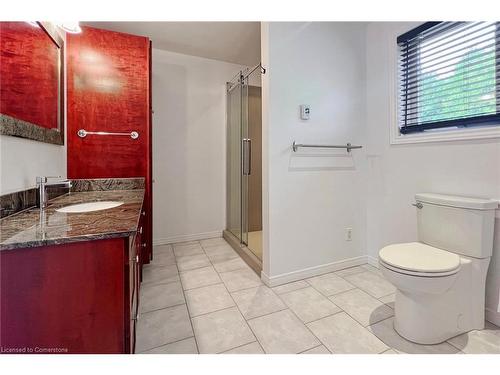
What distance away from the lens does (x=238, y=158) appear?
288cm

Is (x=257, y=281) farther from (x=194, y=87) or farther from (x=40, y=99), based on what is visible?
(x=194, y=87)

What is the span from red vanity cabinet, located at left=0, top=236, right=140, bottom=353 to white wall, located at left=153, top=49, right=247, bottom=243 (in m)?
2.18

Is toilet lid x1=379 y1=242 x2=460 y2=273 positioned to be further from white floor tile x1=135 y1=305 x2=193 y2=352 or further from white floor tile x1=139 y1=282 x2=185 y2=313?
white floor tile x1=139 y1=282 x2=185 y2=313

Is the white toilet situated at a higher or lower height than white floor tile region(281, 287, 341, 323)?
higher

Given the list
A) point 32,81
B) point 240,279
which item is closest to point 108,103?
point 32,81

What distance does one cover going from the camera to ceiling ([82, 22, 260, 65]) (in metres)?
2.29

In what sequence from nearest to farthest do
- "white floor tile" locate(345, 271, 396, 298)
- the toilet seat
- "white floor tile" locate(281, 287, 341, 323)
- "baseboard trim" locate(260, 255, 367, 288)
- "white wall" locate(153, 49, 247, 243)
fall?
the toilet seat
"white floor tile" locate(281, 287, 341, 323)
"white floor tile" locate(345, 271, 396, 298)
"baseboard trim" locate(260, 255, 367, 288)
"white wall" locate(153, 49, 247, 243)

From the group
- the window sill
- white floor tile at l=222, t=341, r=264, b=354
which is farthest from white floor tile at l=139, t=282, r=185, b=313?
the window sill

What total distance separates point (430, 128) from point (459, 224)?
76cm

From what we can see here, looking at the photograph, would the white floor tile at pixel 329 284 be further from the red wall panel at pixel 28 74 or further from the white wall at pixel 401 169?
the red wall panel at pixel 28 74
